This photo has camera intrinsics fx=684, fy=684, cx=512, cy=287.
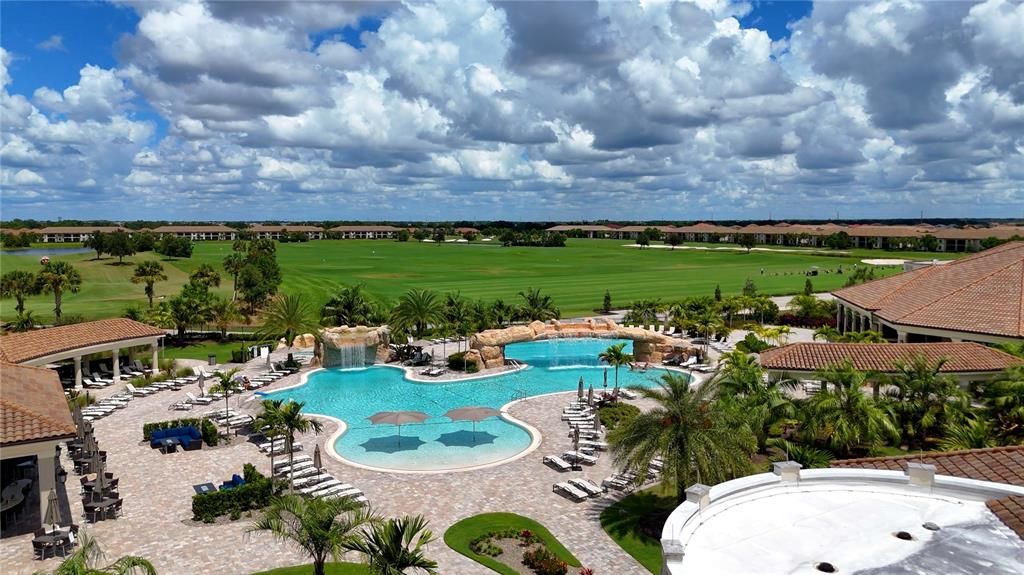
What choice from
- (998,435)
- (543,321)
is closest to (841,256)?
(543,321)

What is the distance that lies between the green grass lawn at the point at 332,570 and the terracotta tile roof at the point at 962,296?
37425mm

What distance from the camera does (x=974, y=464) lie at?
1788 centimetres

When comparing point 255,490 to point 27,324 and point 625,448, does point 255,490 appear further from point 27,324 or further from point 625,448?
point 27,324

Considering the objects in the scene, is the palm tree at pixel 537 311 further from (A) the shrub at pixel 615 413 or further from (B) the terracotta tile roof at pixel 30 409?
(B) the terracotta tile roof at pixel 30 409

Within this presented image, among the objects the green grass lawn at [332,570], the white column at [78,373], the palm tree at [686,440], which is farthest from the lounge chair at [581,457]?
the white column at [78,373]

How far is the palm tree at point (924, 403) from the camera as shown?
26769 mm

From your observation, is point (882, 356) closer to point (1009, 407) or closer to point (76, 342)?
point (1009, 407)

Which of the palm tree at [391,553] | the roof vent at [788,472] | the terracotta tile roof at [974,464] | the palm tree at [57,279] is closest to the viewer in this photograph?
the palm tree at [391,553]

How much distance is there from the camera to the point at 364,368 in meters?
47.2

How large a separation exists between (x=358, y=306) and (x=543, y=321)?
16.6m

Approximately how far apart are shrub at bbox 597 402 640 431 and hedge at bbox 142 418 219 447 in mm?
17397

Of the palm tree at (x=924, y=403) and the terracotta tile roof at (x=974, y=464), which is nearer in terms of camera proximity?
the terracotta tile roof at (x=974, y=464)

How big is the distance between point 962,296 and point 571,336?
27.6m

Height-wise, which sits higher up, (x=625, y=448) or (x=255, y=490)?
(x=625, y=448)
